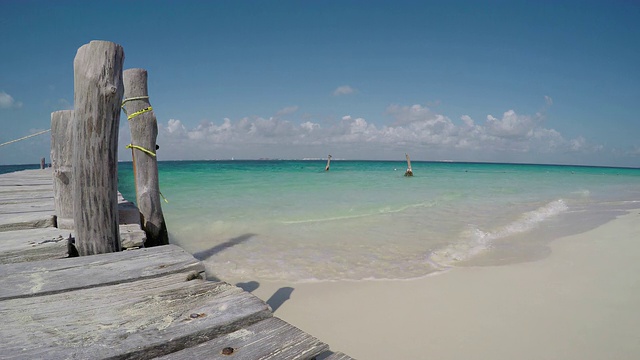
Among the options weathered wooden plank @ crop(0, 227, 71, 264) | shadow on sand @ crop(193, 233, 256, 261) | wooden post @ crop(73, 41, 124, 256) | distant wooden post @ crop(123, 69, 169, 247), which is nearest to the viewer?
wooden post @ crop(73, 41, 124, 256)

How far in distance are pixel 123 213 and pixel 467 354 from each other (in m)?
4.10

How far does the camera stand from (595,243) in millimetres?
5895

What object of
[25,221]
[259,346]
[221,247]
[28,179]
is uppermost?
[28,179]

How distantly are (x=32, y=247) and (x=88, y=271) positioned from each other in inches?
36.5

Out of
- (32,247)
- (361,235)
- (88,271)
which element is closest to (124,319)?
(88,271)

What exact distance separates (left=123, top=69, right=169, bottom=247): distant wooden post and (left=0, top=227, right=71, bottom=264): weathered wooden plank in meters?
1.23

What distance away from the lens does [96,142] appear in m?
2.55

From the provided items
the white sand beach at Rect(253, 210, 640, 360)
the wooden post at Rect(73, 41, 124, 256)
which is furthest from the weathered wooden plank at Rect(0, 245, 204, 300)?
the white sand beach at Rect(253, 210, 640, 360)

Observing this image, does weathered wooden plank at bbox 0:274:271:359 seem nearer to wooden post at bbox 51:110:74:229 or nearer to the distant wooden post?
wooden post at bbox 51:110:74:229

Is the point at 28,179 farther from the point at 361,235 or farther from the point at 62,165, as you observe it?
the point at 361,235

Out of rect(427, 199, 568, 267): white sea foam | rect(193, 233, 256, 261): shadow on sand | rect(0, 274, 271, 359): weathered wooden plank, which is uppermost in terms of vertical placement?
rect(0, 274, 271, 359): weathered wooden plank

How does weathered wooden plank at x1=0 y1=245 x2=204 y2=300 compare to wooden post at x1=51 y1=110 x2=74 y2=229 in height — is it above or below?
below

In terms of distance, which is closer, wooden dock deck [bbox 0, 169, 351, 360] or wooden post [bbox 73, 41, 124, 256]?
wooden dock deck [bbox 0, 169, 351, 360]

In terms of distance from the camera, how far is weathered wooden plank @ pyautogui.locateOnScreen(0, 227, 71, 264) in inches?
101
